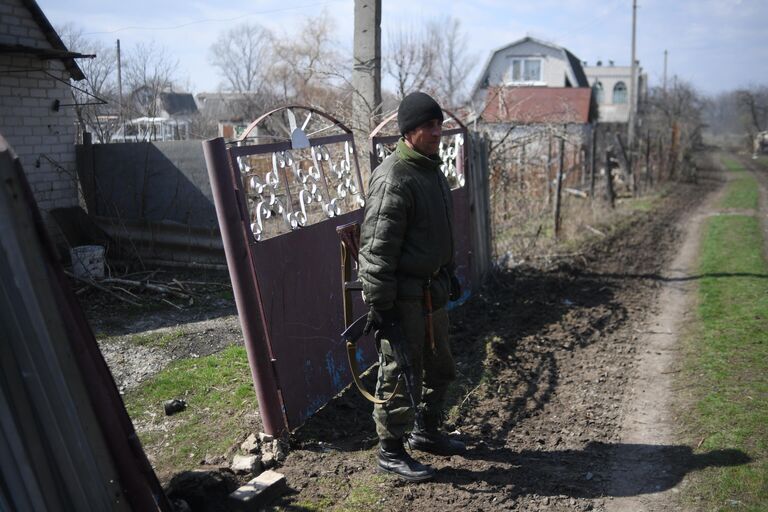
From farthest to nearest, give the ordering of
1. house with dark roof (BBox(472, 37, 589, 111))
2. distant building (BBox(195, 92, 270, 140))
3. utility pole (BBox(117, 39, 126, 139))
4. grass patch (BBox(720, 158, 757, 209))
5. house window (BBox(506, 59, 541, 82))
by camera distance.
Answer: house window (BBox(506, 59, 541, 82)) → house with dark roof (BBox(472, 37, 589, 111)) → distant building (BBox(195, 92, 270, 140)) → grass patch (BBox(720, 158, 757, 209)) → utility pole (BBox(117, 39, 126, 139))

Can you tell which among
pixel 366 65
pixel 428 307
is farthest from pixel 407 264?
pixel 366 65

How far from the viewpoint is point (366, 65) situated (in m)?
8.77

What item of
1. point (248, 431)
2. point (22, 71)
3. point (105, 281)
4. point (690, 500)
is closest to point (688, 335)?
point (690, 500)

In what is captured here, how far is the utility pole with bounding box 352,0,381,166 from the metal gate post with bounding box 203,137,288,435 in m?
4.74

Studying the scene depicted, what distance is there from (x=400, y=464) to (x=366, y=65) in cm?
605

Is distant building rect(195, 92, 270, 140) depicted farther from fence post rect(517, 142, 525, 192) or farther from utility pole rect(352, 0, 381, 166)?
utility pole rect(352, 0, 381, 166)

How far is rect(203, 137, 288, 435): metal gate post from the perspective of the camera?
4.02 metres

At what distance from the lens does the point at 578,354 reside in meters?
6.32

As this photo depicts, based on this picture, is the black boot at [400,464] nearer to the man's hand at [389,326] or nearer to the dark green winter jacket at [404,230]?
the man's hand at [389,326]

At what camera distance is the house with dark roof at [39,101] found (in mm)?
10266

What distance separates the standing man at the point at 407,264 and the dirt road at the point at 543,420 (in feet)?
1.13

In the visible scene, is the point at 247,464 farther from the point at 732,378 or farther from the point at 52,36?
the point at 52,36

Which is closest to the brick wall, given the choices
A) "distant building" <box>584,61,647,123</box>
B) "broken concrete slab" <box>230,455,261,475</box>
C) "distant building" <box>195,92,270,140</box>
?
"broken concrete slab" <box>230,455,261,475</box>

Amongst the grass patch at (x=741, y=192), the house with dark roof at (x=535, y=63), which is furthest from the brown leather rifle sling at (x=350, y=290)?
the house with dark roof at (x=535, y=63)
